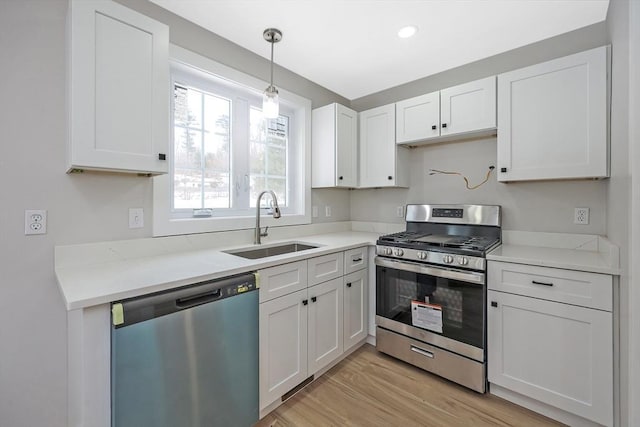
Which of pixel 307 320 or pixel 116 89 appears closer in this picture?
pixel 116 89

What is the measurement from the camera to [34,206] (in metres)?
1.33

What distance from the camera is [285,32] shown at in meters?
1.97

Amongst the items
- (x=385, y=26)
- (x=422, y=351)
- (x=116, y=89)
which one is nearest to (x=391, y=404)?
(x=422, y=351)

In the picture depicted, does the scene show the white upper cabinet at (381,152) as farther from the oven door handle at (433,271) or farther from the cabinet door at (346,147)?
the oven door handle at (433,271)

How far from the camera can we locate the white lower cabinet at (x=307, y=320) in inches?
62.5

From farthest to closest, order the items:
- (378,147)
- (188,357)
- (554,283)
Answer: (378,147), (554,283), (188,357)

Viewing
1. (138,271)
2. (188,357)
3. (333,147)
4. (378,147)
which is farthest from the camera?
(378,147)

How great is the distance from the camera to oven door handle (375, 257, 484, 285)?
5.90ft

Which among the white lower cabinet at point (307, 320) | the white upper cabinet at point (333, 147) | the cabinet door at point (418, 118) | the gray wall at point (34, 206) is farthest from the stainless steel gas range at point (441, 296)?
the gray wall at point (34, 206)

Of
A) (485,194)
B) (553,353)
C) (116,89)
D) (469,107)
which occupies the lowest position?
(553,353)

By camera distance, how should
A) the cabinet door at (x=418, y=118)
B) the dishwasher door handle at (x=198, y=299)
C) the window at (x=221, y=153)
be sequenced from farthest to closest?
the cabinet door at (x=418, y=118) < the window at (x=221, y=153) < the dishwasher door handle at (x=198, y=299)

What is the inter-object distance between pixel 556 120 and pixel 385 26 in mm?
1301

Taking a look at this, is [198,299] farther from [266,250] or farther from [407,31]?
[407,31]

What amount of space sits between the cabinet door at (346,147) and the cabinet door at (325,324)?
Answer: 3.54 feet
